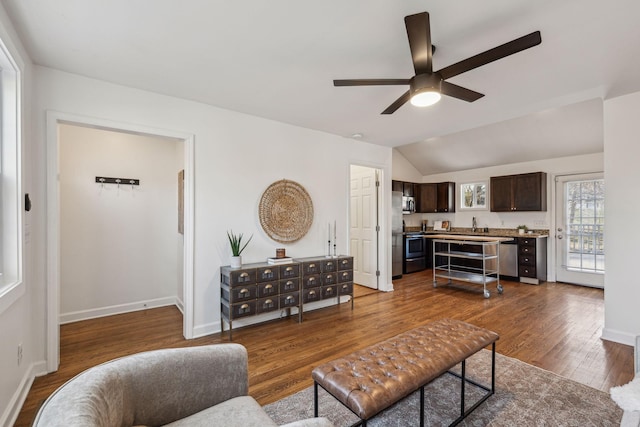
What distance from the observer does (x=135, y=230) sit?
12.9 feet

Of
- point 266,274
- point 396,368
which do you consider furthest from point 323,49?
point 266,274

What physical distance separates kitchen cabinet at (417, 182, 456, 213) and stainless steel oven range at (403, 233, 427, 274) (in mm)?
906

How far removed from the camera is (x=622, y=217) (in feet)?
9.85

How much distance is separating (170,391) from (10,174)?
6.42ft

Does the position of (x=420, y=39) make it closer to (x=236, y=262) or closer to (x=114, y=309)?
(x=236, y=262)

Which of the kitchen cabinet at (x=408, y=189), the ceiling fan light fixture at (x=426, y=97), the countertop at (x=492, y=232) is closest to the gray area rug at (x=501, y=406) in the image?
the ceiling fan light fixture at (x=426, y=97)

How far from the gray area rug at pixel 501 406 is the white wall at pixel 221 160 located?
1757 millimetres

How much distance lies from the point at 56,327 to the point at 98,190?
5.97 feet

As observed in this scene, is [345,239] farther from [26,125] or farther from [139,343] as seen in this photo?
[26,125]

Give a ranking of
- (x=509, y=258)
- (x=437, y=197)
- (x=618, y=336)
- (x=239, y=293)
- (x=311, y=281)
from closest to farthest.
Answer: (x=618, y=336), (x=239, y=293), (x=311, y=281), (x=509, y=258), (x=437, y=197)

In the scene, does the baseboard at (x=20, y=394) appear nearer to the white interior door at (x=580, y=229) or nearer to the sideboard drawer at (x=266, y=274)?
the sideboard drawer at (x=266, y=274)

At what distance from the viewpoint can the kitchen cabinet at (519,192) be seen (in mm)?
5785

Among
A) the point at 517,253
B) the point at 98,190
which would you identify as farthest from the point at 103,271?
the point at 517,253

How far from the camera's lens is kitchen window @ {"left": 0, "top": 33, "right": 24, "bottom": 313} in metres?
1.98
